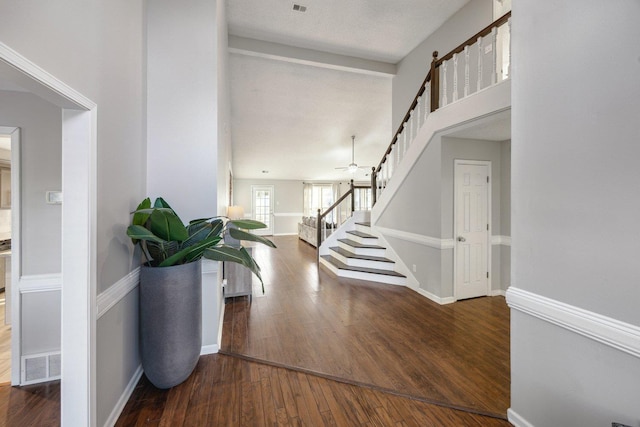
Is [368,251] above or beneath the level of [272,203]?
beneath

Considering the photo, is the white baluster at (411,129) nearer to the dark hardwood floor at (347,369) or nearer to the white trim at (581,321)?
the dark hardwood floor at (347,369)

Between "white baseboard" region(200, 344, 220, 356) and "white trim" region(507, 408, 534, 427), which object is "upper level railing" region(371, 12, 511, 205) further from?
"white baseboard" region(200, 344, 220, 356)

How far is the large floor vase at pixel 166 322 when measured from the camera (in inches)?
71.1

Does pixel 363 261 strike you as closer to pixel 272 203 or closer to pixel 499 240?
pixel 499 240

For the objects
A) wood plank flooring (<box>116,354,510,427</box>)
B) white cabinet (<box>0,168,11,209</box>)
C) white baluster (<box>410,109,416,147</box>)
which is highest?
white baluster (<box>410,109,416,147</box>)

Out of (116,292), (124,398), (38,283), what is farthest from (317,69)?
(124,398)

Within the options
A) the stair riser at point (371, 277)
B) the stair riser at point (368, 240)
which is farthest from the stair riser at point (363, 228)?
the stair riser at point (371, 277)

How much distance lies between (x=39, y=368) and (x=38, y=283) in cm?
65

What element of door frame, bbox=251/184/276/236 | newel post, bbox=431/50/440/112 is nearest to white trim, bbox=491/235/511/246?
newel post, bbox=431/50/440/112

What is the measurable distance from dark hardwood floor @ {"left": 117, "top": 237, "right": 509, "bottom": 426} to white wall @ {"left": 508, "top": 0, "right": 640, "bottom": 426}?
52 cm

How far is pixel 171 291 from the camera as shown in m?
1.82

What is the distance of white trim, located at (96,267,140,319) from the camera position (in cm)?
148

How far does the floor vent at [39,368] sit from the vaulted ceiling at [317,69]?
448 cm

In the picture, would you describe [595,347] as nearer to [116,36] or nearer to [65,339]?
[65,339]
